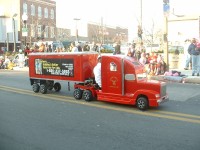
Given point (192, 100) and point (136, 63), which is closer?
point (136, 63)

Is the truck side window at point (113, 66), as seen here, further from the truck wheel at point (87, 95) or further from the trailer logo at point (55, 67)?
the trailer logo at point (55, 67)

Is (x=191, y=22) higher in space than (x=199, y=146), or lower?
higher

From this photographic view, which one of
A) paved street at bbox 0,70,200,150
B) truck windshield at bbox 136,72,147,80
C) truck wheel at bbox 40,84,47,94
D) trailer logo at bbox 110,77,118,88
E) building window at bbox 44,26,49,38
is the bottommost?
paved street at bbox 0,70,200,150

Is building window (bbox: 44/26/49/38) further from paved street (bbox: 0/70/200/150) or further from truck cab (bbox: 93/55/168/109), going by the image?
truck cab (bbox: 93/55/168/109)

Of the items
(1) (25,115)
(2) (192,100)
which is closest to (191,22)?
(2) (192,100)

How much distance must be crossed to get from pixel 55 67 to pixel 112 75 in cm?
267

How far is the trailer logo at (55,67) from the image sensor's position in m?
11.8

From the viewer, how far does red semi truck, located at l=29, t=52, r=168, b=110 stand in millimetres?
9852

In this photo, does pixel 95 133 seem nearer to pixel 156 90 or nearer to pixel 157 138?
pixel 157 138

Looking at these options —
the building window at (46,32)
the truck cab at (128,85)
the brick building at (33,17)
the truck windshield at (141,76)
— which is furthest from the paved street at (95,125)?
the building window at (46,32)

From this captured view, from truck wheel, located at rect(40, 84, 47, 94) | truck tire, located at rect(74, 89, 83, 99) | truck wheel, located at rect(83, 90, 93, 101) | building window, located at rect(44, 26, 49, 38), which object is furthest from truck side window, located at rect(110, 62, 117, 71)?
building window, located at rect(44, 26, 49, 38)

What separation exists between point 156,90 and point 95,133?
2.91 metres

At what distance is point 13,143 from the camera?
691cm

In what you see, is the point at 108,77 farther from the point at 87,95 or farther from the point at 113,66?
the point at 87,95
